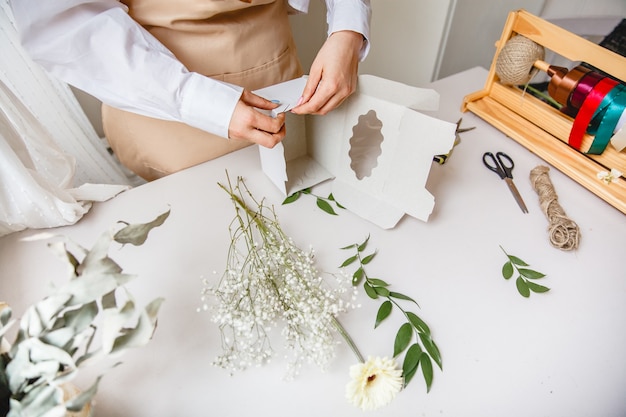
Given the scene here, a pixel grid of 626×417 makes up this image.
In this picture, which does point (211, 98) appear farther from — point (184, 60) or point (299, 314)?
point (299, 314)

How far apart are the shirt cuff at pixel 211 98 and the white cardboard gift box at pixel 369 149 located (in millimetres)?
89

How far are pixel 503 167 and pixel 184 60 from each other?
83 cm

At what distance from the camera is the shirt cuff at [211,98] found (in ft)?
2.58

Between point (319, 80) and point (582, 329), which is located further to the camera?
point (319, 80)

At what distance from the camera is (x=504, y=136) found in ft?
3.55

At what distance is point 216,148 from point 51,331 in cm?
67

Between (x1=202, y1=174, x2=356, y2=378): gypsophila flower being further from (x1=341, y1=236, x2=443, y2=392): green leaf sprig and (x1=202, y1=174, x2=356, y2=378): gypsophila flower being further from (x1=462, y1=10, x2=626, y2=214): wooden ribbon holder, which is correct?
(x1=462, y1=10, x2=626, y2=214): wooden ribbon holder

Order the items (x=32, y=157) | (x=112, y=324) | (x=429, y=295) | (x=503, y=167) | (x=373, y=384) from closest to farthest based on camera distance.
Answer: (x=112, y=324), (x=373, y=384), (x=429, y=295), (x=32, y=157), (x=503, y=167)

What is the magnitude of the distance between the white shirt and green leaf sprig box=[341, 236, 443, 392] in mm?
415

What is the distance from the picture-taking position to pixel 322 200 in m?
0.90

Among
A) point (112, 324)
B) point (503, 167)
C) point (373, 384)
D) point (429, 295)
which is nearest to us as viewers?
point (112, 324)

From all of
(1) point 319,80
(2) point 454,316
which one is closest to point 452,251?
(2) point 454,316

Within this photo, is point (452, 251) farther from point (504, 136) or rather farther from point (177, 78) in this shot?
point (177, 78)

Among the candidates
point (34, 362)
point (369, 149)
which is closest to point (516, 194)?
point (369, 149)
